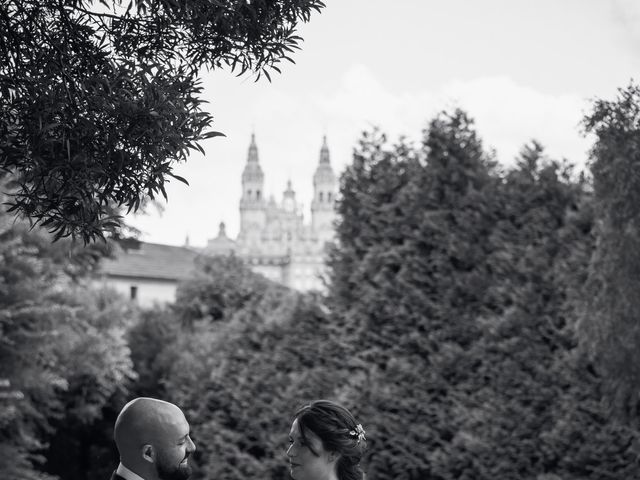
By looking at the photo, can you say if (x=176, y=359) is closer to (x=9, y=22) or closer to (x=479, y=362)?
(x=479, y=362)

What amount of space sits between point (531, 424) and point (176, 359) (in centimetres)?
1220

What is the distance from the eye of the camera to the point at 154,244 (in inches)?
2285

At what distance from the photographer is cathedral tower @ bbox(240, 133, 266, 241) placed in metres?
148

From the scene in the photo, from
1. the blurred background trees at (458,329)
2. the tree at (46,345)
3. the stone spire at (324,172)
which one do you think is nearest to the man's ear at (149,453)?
the blurred background trees at (458,329)

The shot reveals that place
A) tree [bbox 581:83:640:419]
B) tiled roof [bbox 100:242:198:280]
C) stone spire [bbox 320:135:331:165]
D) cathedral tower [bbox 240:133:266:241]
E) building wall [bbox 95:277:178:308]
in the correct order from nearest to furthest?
tree [bbox 581:83:640:419]
building wall [bbox 95:277:178:308]
tiled roof [bbox 100:242:198:280]
stone spire [bbox 320:135:331:165]
cathedral tower [bbox 240:133:266:241]

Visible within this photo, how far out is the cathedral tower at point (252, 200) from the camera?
148 m

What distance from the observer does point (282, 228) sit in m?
142

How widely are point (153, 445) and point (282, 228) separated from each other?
456ft

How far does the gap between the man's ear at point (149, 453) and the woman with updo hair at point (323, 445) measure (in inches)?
35.0

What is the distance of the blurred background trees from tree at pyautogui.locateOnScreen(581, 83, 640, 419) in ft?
0.06

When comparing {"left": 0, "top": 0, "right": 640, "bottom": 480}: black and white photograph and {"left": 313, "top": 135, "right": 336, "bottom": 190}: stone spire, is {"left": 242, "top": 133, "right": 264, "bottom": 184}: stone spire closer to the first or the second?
{"left": 313, "top": 135, "right": 336, "bottom": 190}: stone spire

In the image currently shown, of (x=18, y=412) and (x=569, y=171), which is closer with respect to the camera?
(x=569, y=171)

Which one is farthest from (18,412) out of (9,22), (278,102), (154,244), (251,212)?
(251,212)

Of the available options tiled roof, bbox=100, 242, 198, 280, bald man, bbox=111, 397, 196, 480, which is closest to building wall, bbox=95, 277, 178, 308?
tiled roof, bbox=100, 242, 198, 280
